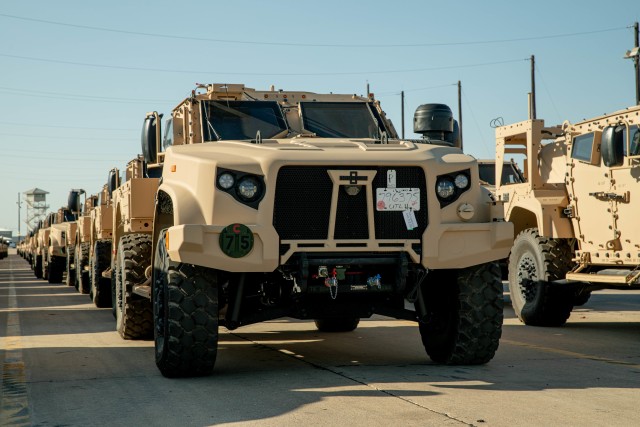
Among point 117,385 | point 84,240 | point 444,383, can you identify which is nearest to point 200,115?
point 117,385

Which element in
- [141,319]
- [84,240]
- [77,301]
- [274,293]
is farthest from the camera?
[84,240]

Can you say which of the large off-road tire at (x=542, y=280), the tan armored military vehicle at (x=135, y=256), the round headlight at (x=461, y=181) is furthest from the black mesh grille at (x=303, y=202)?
the large off-road tire at (x=542, y=280)

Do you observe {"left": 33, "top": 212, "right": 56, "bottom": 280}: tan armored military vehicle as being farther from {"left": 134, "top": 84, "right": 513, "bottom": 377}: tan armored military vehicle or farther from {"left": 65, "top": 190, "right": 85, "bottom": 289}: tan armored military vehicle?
{"left": 134, "top": 84, "right": 513, "bottom": 377}: tan armored military vehicle

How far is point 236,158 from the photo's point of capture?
689cm

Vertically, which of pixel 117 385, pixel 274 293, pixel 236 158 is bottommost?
pixel 117 385

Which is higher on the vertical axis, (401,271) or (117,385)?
(401,271)

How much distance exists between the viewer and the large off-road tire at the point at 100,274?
15490 millimetres

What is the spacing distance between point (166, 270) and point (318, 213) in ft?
4.00

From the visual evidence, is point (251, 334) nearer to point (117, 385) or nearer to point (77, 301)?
point (117, 385)

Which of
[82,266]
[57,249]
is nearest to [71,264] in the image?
[57,249]

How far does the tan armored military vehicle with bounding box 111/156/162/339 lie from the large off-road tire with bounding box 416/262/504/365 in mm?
3436

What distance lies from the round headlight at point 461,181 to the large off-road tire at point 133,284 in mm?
3977

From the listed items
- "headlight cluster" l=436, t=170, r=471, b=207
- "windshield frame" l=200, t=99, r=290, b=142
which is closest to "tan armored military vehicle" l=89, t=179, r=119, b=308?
"windshield frame" l=200, t=99, r=290, b=142

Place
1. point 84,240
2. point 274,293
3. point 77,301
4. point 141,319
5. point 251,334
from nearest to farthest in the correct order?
point 274,293, point 141,319, point 251,334, point 77,301, point 84,240
